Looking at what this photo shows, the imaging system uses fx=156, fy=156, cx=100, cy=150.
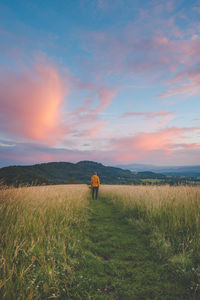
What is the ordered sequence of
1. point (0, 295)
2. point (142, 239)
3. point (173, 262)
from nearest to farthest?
point (0, 295), point (173, 262), point (142, 239)

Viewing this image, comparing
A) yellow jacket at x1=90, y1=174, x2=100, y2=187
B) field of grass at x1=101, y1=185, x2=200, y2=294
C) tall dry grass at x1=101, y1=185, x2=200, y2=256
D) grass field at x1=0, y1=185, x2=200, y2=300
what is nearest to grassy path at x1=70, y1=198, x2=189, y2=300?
grass field at x1=0, y1=185, x2=200, y2=300

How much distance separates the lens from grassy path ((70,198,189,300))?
2414 millimetres

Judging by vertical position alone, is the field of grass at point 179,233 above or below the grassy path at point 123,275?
above

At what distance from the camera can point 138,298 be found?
92.1 inches

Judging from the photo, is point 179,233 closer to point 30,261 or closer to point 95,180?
point 30,261

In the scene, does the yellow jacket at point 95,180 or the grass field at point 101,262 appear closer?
the grass field at point 101,262

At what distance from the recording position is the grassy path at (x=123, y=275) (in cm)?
241

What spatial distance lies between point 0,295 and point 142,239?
3819mm

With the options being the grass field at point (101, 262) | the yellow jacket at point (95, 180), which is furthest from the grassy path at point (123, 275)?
the yellow jacket at point (95, 180)

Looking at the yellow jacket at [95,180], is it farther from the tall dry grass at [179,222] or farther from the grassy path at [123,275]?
the grassy path at [123,275]

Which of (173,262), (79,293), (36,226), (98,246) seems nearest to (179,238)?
(173,262)

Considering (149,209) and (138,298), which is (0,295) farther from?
(149,209)

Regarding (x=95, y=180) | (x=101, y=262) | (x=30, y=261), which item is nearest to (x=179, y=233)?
(x=101, y=262)

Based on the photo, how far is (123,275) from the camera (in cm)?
289
